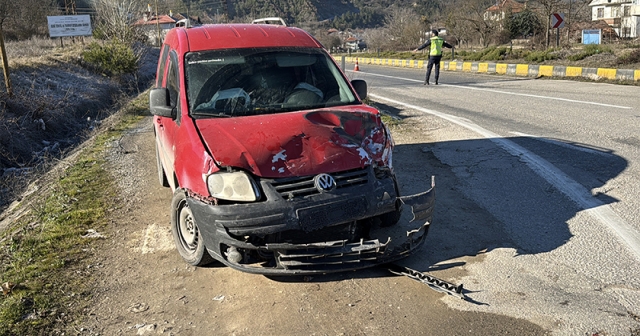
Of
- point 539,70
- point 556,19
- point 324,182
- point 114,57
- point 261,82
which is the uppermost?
point 556,19

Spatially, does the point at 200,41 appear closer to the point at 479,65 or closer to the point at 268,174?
the point at 268,174

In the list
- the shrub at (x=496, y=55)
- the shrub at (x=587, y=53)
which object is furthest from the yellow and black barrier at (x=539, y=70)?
the shrub at (x=496, y=55)

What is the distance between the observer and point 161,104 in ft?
16.6

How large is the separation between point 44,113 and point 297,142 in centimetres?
1348

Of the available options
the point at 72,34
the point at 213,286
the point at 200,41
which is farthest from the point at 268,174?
the point at 72,34

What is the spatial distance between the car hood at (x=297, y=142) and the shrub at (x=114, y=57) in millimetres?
20570

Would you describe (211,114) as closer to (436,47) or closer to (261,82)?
(261,82)

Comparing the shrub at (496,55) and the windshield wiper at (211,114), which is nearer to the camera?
the windshield wiper at (211,114)

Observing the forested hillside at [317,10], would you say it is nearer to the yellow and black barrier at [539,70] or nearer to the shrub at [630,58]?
the yellow and black barrier at [539,70]

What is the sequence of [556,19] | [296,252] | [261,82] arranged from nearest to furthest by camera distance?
[296,252] < [261,82] < [556,19]

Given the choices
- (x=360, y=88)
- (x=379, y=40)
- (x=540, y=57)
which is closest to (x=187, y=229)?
(x=360, y=88)

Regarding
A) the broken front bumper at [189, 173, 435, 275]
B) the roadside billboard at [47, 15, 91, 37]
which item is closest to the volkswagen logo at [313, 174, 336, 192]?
the broken front bumper at [189, 173, 435, 275]

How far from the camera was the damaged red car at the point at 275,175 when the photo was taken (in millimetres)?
3832

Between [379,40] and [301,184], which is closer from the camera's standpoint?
[301,184]
